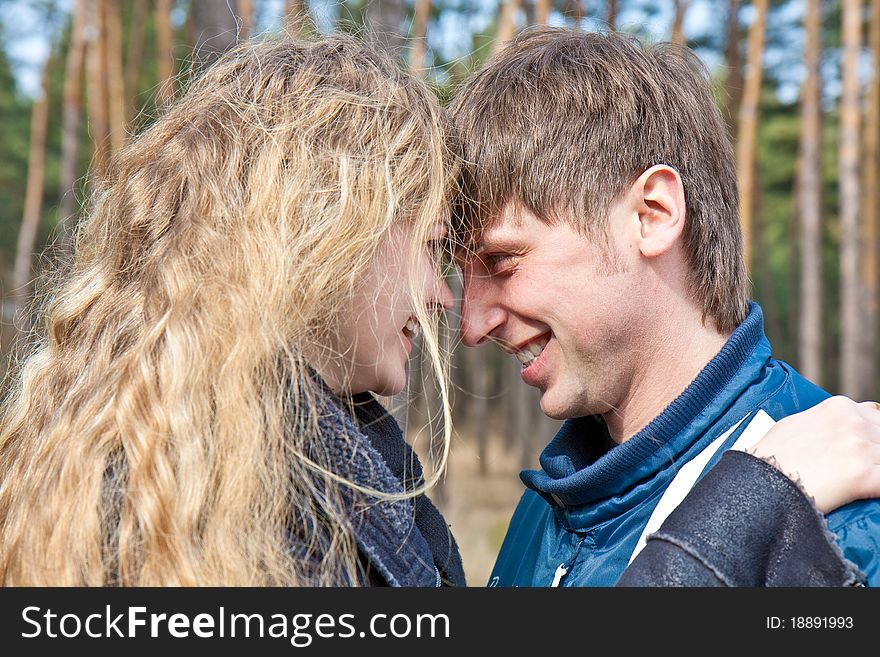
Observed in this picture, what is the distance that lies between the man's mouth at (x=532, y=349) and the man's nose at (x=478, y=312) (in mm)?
89

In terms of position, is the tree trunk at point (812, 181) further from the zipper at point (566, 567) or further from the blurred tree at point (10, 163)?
the blurred tree at point (10, 163)

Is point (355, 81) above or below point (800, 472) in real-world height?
above

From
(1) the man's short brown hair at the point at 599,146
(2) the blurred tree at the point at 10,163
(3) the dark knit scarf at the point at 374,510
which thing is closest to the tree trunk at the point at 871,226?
(1) the man's short brown hair at the point at 599,146

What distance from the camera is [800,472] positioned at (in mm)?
1469

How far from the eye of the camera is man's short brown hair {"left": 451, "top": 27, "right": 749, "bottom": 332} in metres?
1.95

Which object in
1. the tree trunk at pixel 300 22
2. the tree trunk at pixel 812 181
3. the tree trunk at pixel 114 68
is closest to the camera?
the tree trunk at pixel 300 22

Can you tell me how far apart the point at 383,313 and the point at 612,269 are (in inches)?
22.0

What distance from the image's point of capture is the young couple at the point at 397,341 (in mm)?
1447

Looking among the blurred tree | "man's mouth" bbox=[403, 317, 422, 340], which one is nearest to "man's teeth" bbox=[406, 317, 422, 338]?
"man's mouth" bbox=[403, 317, 422, 340]

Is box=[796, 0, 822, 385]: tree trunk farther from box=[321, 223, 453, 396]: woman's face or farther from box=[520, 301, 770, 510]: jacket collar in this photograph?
box=[321, 223, 453, 396]: woman's face

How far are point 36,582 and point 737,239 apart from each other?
68.4 inches
